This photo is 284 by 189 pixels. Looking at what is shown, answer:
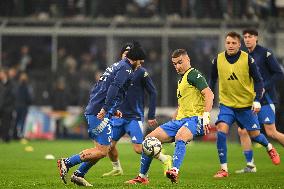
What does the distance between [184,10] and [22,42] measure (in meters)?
6.47

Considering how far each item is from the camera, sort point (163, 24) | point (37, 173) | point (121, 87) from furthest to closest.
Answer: point (163, 24), point (37, 173), point (121, 87)

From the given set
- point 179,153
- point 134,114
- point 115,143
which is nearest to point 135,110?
point 134,114

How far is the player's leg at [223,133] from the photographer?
16.0 meters

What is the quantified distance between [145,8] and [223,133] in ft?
66.9

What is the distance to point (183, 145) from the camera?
1383 cm

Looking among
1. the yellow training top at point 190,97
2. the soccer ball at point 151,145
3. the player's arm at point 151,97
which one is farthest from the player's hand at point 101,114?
the player's arm at point 151,97

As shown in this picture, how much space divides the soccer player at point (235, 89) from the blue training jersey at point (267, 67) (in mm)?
937

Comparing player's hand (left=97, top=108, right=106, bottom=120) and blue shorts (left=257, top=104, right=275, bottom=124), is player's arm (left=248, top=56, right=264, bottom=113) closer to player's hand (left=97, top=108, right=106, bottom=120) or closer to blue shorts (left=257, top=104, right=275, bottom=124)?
blue shorts (left=257, top=104, right=275, bottom=124)

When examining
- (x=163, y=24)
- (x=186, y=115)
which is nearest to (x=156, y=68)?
(x=163, y=24)

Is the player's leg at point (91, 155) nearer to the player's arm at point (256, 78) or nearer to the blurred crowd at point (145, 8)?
the player's arm at point (256, 78)

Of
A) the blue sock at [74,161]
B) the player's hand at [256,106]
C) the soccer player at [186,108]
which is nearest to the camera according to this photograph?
the blue sock at [74,161]

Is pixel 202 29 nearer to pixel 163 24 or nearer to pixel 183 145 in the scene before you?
pixel 163 24

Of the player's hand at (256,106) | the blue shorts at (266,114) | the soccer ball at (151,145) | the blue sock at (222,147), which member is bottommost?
the blue sock at (222,147)

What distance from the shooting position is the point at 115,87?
1334cm
